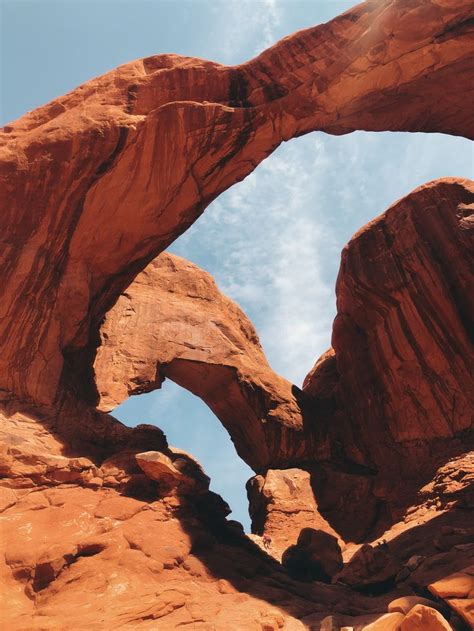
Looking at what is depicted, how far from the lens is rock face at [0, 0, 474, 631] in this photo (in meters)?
9.11

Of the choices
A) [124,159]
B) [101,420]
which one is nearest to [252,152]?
[124,159]

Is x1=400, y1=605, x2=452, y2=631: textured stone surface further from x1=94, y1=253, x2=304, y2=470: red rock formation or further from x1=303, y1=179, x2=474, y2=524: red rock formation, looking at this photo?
x1=94, y1=253, x2=304, y2=470: red rock formation

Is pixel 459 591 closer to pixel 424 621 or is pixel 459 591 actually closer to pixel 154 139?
pixel 424 621

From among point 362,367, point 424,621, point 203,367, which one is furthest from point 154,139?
point 424,621

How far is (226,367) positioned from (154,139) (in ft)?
28.4


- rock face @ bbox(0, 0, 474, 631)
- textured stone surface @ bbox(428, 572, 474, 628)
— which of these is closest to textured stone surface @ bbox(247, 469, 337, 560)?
rock face @ bbox(0, 0, 474, 631)

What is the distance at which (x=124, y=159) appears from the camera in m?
13.4

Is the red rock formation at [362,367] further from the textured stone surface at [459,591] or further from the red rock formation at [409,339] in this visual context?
the textured stone surface at [459,591]

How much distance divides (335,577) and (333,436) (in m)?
8.37

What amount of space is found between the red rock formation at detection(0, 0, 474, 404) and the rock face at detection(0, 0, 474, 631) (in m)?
0.05

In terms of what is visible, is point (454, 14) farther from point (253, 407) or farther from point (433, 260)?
point (253, 407)

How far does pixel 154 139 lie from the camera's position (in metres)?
13.5

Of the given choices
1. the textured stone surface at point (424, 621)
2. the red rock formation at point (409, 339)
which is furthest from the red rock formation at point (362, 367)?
the textured stone surface at point (424, 621)

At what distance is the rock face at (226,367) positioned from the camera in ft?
29.9
